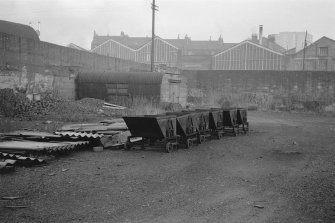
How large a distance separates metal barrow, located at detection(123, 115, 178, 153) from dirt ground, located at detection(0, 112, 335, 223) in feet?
1.28

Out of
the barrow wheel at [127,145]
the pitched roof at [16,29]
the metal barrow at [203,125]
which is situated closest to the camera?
the barrow wheel at [127,145]

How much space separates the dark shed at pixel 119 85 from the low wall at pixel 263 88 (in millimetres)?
9227

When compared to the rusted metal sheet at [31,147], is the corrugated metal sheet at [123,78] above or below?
above

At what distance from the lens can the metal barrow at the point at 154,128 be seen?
9352 millimetres

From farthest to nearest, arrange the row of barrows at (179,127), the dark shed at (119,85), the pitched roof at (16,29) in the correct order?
the pitched roof at (16,29) < the dark shed at (119,85) < the row of barrows at (179,127)

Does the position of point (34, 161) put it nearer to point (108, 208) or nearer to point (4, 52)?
point (108, 208)

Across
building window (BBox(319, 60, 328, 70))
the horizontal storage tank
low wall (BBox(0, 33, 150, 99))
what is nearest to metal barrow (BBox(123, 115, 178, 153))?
low wall (BBox(0, 33, 150, 99))

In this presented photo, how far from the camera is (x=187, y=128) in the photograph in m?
10.7

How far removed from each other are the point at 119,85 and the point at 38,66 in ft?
15.1

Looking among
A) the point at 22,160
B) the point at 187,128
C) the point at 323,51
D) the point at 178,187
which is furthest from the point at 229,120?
the point at 323,51

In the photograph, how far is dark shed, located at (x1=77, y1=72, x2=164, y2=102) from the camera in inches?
794

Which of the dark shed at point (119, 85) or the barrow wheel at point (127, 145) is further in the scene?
the dark shed at point (119, 85)

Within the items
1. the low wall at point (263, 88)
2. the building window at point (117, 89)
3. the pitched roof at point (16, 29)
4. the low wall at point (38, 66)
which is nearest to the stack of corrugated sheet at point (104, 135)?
the low wall at point (38, 66)

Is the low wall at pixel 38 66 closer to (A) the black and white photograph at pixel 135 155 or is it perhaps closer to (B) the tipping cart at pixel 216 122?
(A) the black and white photograph at pixel 135 155
